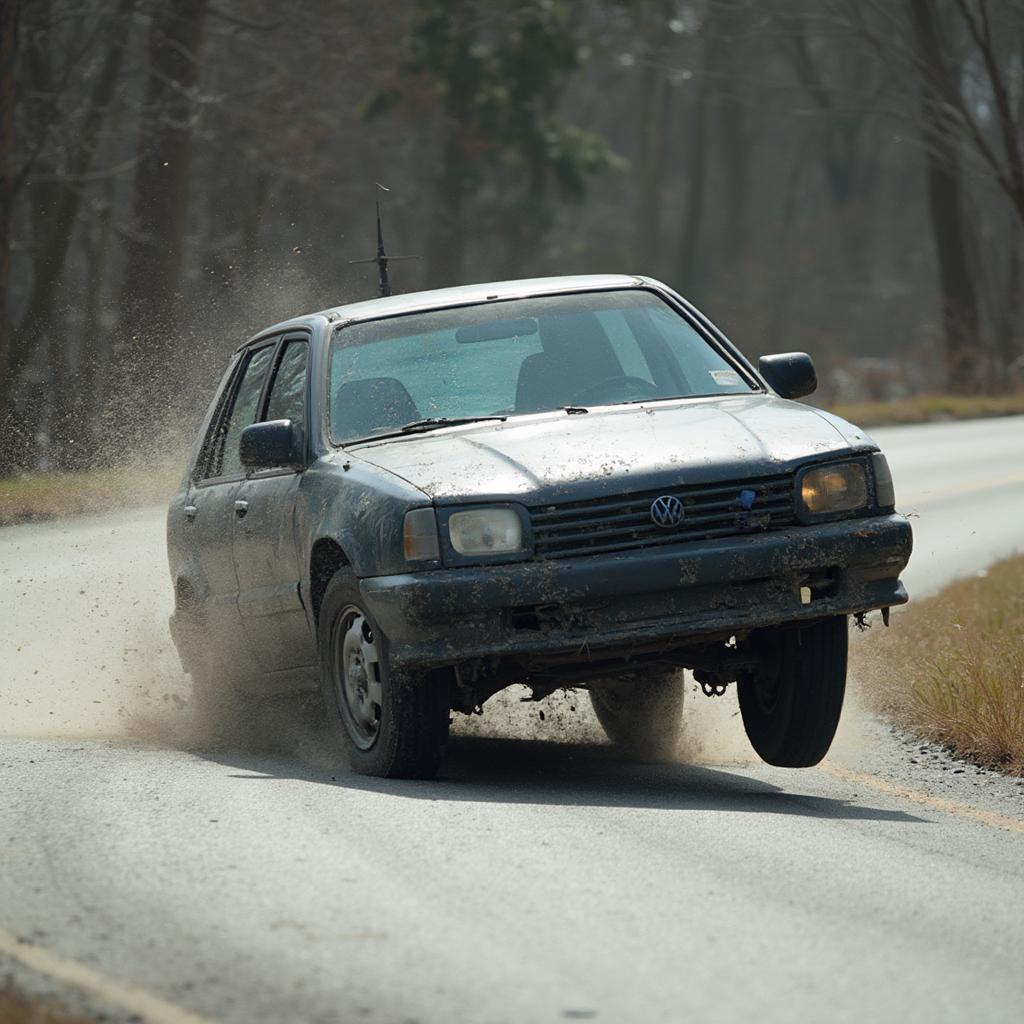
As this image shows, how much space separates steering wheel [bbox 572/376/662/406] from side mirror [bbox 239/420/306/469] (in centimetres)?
108

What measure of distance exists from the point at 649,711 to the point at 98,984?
4.65m

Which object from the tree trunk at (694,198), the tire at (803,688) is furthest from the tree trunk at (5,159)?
the tree trunk at (694,198)

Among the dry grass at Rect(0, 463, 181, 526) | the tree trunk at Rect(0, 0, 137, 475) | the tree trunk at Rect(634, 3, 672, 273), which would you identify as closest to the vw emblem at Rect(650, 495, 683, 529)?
the dry grass at Rect(0, 463, 181, 526)

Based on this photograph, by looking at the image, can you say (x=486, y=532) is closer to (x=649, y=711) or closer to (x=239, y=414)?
(x=649, y=711)

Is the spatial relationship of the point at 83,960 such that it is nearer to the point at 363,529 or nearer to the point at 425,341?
the point at 363,529

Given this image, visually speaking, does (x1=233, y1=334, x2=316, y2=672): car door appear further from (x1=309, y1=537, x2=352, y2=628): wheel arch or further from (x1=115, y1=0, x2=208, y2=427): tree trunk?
(x1=115, y1=0, x2=208, y2=427): tree trunk

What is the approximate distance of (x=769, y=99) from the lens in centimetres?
7462

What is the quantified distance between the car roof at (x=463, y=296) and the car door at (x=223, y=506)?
54 cm

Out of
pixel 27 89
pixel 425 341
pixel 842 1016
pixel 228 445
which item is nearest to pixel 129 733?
pixel 228 445

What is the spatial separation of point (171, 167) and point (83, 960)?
Result: 23.3 metres

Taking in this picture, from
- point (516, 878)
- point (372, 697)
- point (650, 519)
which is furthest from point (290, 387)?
point (516, 878)

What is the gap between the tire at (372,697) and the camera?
25.5 ft

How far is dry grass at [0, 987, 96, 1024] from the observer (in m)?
4.62

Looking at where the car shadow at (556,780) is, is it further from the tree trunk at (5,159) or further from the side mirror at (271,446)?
the tree trunk at (5,159)
